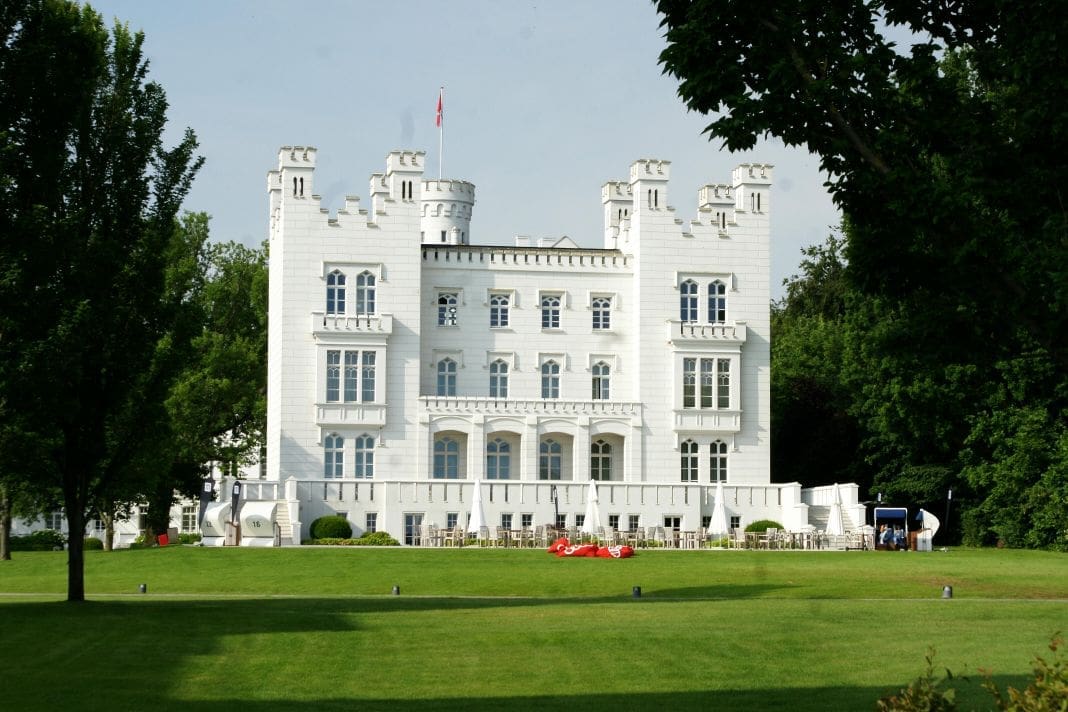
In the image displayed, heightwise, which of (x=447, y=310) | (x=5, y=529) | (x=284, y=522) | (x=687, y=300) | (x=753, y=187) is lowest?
(x=5, y=529)

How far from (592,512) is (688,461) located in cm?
705

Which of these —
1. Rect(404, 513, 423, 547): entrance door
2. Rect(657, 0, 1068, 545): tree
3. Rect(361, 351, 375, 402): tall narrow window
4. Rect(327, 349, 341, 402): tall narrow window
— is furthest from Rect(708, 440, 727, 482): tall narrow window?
Rect(657, 0, 1068, 545): tree

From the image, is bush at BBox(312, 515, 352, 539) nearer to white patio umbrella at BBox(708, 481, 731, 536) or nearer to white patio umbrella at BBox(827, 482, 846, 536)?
white patio umbrella at BBox(708, 481, 731, 536)

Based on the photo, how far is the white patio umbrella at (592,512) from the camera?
53.7 m

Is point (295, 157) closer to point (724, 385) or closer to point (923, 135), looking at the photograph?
point (724, 385)

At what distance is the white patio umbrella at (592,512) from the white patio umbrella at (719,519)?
3.86 metres

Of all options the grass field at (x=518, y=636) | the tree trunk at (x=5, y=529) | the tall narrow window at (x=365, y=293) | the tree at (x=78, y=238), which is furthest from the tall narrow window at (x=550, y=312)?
the tree at (x=78, y=238)

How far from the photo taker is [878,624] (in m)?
24.3

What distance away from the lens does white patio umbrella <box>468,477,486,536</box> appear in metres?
51.8

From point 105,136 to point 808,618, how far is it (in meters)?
14.6

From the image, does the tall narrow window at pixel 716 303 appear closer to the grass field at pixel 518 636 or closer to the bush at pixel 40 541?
the grass field at pixel 518 636

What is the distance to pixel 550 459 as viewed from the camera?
6028cm

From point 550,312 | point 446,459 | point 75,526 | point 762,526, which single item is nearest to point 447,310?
point 550,312

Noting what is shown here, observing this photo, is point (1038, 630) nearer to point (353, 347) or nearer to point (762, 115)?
point (762, 115)
